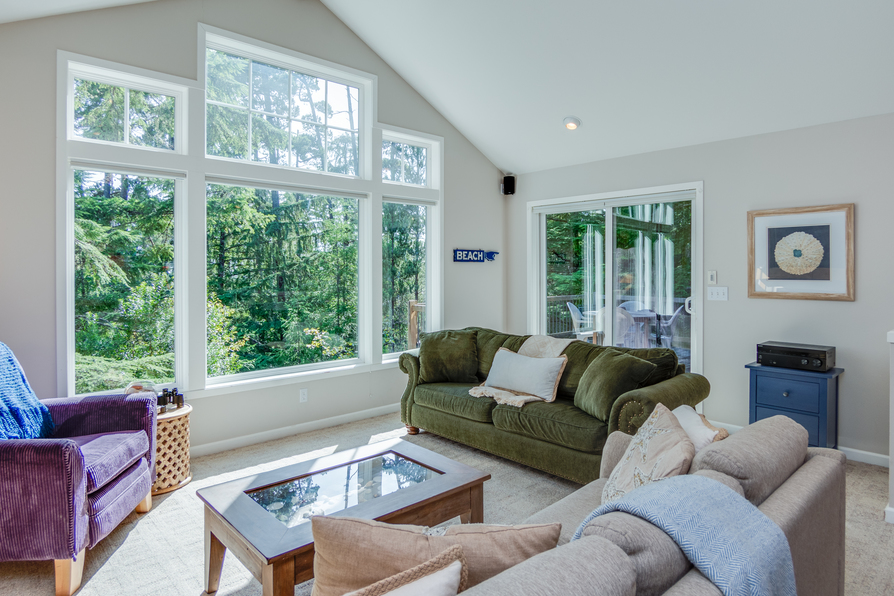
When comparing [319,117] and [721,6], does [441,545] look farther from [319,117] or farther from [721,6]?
[319,117]

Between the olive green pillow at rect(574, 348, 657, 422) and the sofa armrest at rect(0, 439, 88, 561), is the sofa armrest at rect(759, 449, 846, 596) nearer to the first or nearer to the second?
the olive green pillow at rect(574, 348, 657, 422)

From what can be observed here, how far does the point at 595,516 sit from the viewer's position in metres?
1.23

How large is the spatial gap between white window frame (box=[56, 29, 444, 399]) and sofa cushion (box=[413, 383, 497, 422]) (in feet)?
2.80

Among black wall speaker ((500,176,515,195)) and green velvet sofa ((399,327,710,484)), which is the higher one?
black wall speaker ((500,176,515,195))

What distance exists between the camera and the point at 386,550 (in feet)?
3.37

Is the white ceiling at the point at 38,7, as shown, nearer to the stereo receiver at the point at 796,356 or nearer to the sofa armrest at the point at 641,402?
the sofa armrest at the point at 641,402

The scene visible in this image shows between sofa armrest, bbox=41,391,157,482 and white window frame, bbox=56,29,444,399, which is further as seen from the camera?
white window frame, bbox=56,29,444,399

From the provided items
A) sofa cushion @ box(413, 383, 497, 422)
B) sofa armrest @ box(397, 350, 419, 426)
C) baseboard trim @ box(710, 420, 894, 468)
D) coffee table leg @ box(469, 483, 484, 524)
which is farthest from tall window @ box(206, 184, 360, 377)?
baseboard trim @ box(710, 420, 894, 468)

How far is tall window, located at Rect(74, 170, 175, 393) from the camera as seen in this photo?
3.42m

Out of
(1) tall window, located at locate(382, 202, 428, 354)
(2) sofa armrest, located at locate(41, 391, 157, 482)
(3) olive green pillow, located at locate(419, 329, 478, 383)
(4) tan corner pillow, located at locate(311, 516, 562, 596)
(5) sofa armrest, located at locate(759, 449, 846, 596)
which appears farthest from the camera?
(1) tall window, located at locate(382, 202, 428, 354)

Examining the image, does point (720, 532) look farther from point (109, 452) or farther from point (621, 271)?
point (621, 271)

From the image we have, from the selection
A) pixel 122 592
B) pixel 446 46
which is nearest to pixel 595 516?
pixel 122 592

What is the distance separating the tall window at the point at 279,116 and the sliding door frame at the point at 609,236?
2.10 metres

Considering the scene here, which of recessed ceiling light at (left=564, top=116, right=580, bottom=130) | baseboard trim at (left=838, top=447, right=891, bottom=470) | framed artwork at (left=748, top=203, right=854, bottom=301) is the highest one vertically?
recessed ceiling light at (left=564, top=116, right=580, bottom=130)
